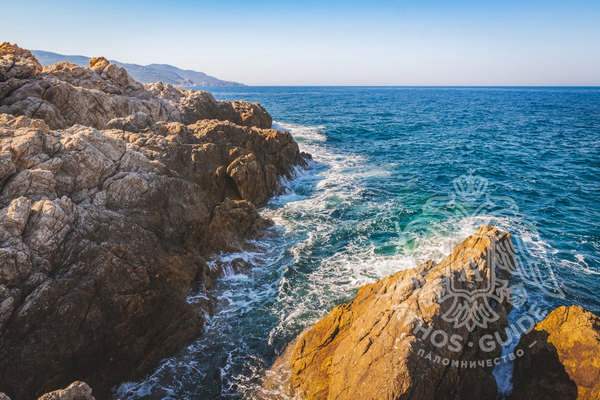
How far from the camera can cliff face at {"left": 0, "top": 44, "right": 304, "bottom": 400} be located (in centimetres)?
1039

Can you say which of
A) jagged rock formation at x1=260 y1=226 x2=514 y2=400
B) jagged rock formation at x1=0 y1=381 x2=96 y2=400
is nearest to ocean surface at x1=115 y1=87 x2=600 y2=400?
jagged rock formation at x1=260 y1=226 x2=514 y2=400

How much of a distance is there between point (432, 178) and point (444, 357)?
2658 cm

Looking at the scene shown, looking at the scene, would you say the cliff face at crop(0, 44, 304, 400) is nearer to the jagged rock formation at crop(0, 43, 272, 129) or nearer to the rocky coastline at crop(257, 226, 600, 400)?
the jagged rock formation at crop(0, 43, 272, 129)

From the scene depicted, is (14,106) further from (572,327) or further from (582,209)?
(582,209)

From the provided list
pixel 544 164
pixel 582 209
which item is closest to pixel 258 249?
pixel 582 209

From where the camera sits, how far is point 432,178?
109ft

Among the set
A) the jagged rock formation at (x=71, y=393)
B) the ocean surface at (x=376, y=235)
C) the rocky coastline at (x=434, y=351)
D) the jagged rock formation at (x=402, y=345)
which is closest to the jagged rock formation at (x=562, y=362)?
the rocky coastline at (x=434, y=351)

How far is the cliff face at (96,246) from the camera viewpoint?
34.1 ft

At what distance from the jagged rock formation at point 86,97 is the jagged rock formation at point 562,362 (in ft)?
88.8

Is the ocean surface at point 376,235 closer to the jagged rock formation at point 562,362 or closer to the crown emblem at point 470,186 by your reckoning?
the crown emblem at point 470,186

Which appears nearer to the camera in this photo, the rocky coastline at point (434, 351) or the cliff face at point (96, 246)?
the rocky coastline at point (434, 351)

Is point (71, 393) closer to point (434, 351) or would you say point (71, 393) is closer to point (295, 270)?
point (434, 351)

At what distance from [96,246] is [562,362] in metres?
15.3

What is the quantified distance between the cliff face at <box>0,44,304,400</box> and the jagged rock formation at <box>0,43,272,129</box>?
62cm
